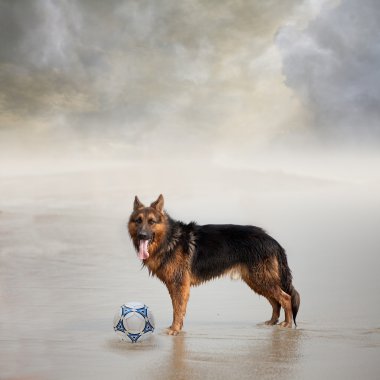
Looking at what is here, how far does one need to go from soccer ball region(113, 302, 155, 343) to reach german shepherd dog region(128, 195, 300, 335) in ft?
1.36

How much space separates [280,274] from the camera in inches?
245

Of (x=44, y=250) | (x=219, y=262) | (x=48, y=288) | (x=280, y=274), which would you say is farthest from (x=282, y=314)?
(x=44, y=250)

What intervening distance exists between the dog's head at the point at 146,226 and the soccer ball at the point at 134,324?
0.62m

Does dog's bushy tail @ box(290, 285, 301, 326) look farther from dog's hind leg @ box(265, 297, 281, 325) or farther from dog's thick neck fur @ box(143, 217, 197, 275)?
dog's thick neck fur @ box(143, 217, 197, 275)

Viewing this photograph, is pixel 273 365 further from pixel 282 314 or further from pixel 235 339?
pixel 282 314

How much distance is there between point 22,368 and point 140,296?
3.07 meters

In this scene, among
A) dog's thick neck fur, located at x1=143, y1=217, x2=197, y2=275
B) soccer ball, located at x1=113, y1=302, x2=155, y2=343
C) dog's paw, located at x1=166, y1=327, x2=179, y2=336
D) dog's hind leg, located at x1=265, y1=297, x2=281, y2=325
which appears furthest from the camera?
dog's hind leg, located at x1=265, y1=297, x2=281, y2=325

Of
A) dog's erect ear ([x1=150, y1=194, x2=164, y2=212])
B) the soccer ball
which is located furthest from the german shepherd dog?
the soccer ball

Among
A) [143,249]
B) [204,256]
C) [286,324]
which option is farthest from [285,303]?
A: [143,249]

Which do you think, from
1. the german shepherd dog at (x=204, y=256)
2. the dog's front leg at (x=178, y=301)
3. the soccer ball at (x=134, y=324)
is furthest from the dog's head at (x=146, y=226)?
the soccer ball at (x=134, y=324)

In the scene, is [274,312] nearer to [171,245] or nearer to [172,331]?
[172,331]

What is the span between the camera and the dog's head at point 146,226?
227 inches

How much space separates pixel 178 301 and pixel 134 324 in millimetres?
672

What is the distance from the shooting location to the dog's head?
227 inches
